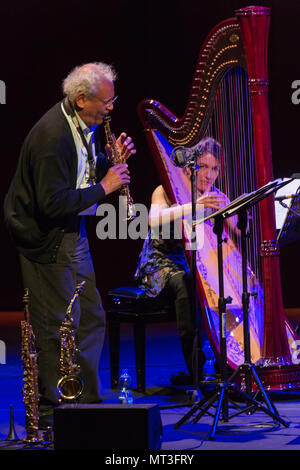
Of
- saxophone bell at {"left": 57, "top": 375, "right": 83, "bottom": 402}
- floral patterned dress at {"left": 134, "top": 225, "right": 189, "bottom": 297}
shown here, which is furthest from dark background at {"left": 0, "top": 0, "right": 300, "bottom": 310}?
saxophone bell at {"left": 57, "top": 375, "right": 83, "bottom": 402}

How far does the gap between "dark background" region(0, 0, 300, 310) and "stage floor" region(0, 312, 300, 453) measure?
8.24 ft

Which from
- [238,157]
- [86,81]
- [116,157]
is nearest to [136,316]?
[238,157]

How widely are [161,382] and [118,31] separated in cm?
452

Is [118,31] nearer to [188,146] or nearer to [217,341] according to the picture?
[188,146]

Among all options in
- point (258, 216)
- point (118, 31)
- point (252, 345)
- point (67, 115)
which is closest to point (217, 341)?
point (252, 345)

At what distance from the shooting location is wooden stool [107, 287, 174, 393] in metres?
5.13

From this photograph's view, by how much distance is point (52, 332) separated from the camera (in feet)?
12.6

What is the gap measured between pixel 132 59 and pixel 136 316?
169 inches

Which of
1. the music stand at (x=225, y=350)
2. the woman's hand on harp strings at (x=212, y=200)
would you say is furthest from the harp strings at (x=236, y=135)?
the music stand at (x=225, y=350)

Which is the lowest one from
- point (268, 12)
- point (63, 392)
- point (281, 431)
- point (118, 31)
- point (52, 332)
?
point (281, 431)

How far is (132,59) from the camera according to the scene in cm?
871

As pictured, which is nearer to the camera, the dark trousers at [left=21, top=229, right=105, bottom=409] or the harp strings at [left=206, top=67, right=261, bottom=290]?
the dark trousers at [left=21, top=229, right=105, bottom=409]

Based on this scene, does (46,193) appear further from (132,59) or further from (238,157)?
(132,59)

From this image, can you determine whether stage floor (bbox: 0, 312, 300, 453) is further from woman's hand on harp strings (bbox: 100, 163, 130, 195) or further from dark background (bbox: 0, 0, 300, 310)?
dark background (bbox: 0, 0, 300, 310)
